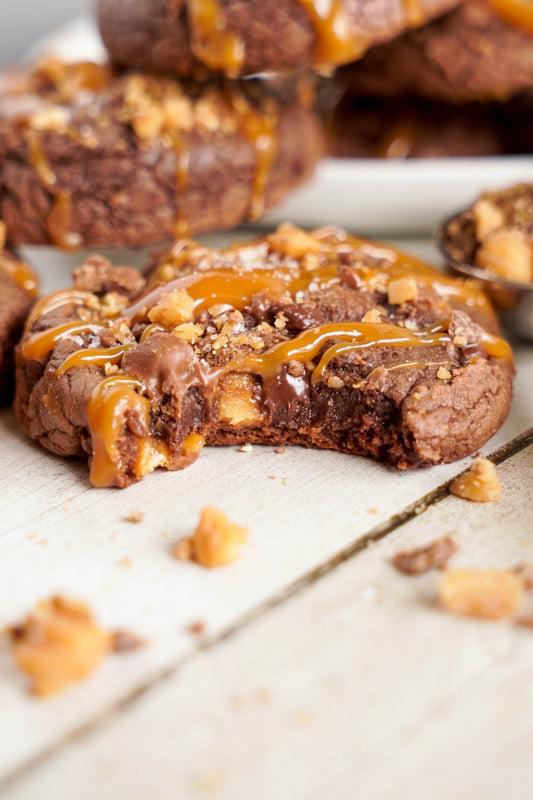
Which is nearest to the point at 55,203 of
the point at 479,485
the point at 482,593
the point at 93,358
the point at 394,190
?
the point at 93,358

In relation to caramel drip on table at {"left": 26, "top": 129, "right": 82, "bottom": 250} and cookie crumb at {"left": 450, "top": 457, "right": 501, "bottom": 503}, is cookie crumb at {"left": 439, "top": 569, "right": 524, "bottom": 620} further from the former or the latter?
caramel drip on table at {"left": 26, "top": 129, "right": 82, "bottom": 250}

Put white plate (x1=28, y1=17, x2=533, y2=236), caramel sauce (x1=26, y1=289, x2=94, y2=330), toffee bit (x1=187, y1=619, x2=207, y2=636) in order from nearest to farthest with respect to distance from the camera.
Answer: toffee bit (x1=187, y1=619, x2=207, y2=636)
caramel sauce (x1=26, y1=289, x2=94, y2=330)
white plate (x1=28, y1=17, x2=533, y2=236)

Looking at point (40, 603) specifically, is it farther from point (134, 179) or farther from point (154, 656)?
point (134, 179)

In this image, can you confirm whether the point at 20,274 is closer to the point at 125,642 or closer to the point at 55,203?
the point at 55,203

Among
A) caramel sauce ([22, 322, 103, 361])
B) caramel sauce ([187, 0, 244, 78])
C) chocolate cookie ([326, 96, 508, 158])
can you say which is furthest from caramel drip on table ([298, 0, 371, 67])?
caramel sauce ([22, 322, 103, 361])

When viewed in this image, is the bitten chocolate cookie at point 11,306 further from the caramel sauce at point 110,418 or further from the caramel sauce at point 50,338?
the caramel sauce at point 110,418

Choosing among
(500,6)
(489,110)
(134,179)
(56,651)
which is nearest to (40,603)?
(56,651)
